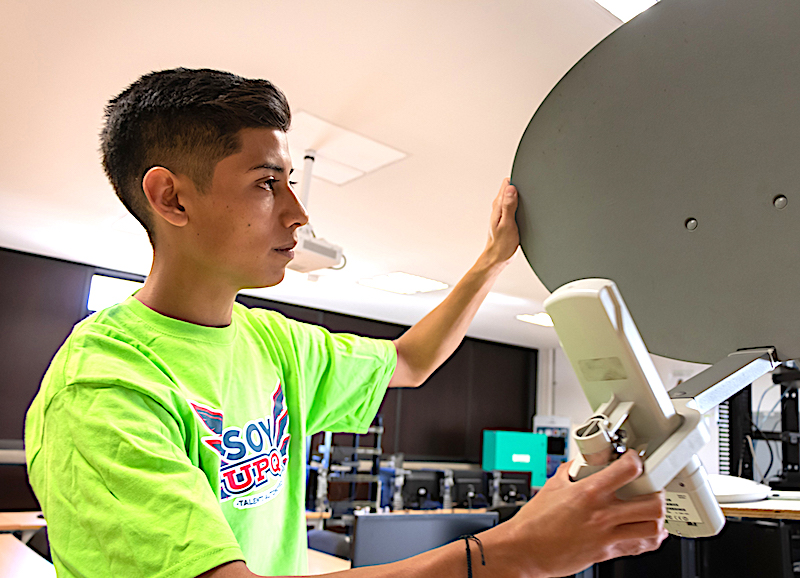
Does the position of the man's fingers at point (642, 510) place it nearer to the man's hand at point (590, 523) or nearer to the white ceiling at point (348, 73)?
the man's hand at point (590, 523)

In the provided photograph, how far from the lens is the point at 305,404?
1073 mm

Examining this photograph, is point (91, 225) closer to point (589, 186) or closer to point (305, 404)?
point (305, 404)

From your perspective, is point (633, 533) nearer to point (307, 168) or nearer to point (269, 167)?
point (269, 167)

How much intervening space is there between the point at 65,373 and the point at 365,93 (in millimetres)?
2090

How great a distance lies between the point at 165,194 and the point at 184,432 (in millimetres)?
349

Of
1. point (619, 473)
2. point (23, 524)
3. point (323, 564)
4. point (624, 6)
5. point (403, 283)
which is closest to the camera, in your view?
point (619, 473)

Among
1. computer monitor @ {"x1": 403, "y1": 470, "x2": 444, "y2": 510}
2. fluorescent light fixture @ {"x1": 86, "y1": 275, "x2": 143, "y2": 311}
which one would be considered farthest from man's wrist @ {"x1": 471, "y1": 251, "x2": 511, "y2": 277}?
computer monitor @ {"x1": 403, "y1": 470, "x2": 444, "y2": 510}

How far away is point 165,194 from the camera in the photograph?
89 centimetres

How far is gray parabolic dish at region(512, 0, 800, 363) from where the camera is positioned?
24.2 inches

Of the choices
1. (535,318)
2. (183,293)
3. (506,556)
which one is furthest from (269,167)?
(535,318)

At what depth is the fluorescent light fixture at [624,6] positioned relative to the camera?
76.2 inches

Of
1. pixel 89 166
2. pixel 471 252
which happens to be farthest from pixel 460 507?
pixel 89 166

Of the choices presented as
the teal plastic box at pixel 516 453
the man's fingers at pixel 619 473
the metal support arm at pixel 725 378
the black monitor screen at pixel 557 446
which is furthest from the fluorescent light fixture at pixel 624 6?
the black monitor screen at pixel 557 446

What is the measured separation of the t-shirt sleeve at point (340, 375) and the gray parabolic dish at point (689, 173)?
437mm
